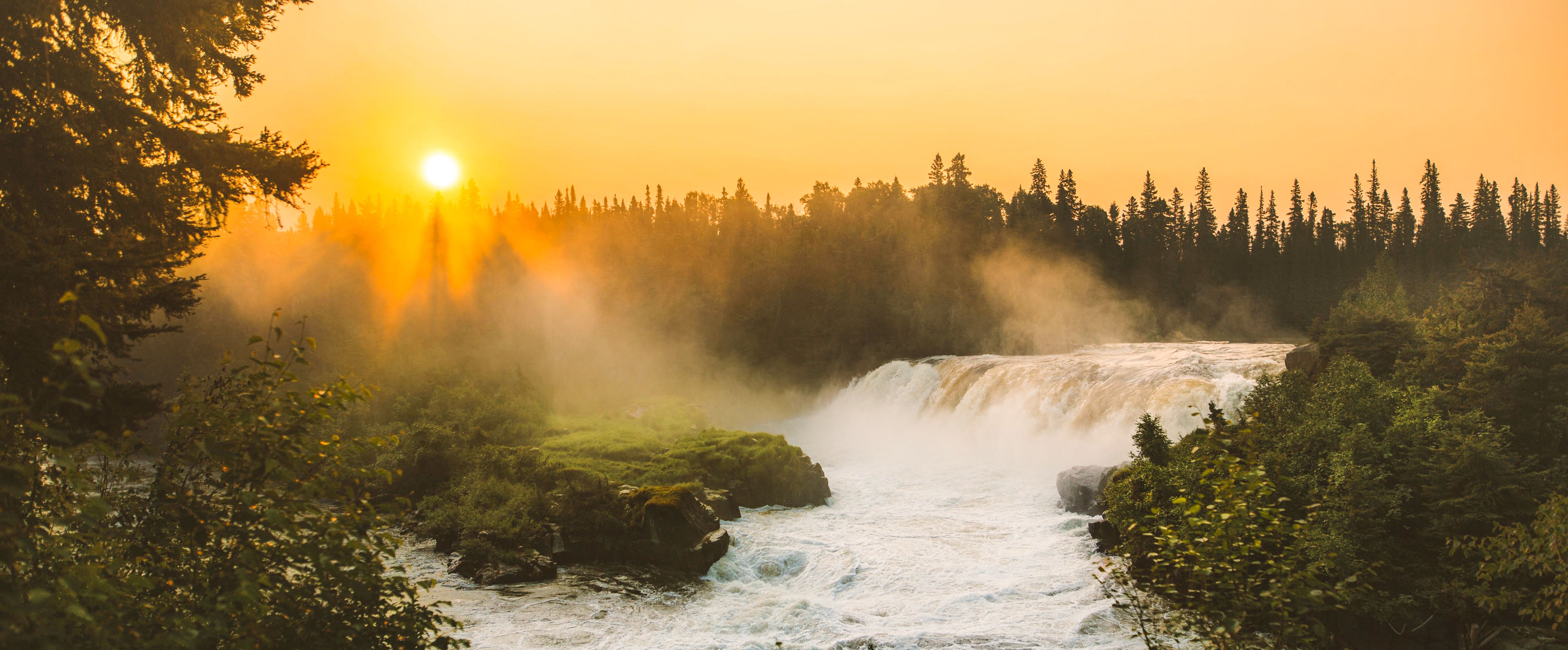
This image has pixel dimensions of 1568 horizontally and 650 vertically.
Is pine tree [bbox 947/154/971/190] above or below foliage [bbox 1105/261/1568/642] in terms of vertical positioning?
above

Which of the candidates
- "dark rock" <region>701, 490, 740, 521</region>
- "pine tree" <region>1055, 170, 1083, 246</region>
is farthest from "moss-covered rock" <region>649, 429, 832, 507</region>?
"pine tree" <region>1055, 170, 1083, 246</region>

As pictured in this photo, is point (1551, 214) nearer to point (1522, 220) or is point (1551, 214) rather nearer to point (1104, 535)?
point (1522, 220)

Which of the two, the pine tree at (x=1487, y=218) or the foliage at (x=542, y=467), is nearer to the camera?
the foliage at (x=542, y=467)

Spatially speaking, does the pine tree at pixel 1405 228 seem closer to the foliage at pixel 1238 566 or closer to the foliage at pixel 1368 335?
the foliage at pixel 1368 335

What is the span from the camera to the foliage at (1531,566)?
8.30m

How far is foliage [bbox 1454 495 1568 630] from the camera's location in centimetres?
830

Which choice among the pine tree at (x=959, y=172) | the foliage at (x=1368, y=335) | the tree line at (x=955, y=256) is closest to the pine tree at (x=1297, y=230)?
the tree line at (x=955, y=256)

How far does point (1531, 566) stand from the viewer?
859 cm

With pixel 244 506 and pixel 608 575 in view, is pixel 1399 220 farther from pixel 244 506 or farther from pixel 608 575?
pixel 244 506

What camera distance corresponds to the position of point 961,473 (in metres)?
27.8

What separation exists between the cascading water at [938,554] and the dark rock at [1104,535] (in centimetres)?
28

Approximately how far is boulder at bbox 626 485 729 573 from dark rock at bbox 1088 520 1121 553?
330 inches

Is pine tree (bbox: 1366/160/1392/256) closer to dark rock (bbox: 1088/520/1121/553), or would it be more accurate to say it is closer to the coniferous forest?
the coniferous forest

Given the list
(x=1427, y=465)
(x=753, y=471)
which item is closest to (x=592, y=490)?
(x=753, y=471)
